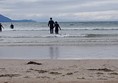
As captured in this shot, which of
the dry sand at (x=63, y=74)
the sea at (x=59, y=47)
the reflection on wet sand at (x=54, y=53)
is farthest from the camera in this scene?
the sea at (x=59, y=47)

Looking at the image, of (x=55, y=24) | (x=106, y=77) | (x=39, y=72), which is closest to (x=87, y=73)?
(x=106, y=77)

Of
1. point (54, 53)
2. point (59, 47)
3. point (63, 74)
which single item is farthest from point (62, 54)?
point (63, 74)

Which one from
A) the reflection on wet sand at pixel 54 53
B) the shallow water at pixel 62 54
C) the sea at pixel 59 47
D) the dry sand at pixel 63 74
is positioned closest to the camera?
the dry sand at pixel 63 74

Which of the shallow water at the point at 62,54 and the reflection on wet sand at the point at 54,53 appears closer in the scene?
the shallow water at the point at 62,54

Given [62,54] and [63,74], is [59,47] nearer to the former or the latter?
[62,54]

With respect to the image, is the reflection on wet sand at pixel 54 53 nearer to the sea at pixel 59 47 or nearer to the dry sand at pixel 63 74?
the sea at pixel 59 47

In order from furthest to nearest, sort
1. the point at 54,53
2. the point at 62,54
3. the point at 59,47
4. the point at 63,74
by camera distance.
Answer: the point at 59,47, the point at 54,53, the point at 62,54, the point at 63,74

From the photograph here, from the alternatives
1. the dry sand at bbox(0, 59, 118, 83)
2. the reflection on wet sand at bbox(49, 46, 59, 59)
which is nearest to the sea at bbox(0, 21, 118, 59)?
A: the reflection on wet sand at bbox(49, 46, 59, 59)

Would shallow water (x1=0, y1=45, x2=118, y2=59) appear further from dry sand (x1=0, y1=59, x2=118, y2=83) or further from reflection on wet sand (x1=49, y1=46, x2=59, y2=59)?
dry sand (x1=0, y1=59, x2=118, y2=83)

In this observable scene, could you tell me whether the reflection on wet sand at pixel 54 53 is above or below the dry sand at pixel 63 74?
below

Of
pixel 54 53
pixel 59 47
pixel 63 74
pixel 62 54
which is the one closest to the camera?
pixel 63 74

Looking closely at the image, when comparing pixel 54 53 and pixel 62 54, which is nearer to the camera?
pixel 62 54

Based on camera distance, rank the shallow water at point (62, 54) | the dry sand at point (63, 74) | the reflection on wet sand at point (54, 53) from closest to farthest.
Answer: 1. the dry sand at point (63, 74)
2. the shallow water at point (62, 54)
3. the reflection on wet sand at point (54, 53)

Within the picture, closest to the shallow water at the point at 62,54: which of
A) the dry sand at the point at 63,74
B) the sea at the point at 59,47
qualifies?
the sea at the point at 59,47
